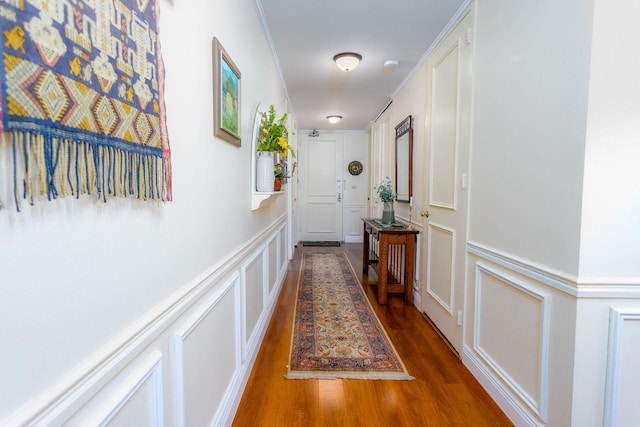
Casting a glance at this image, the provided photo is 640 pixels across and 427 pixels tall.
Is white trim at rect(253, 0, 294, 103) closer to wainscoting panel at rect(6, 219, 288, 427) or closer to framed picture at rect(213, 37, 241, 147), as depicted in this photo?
framed picture at rect(213, 37, 241, 147)

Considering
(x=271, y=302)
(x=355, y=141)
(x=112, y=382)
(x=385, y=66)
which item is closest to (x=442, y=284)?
(x=271, y=302)

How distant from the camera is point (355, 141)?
6.94 meters

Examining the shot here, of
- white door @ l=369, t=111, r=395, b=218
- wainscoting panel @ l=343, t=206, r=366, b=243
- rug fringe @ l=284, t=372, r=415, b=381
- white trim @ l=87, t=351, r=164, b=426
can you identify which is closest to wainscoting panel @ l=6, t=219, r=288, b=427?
white trim @ l=87, t=351, r=164, b=426

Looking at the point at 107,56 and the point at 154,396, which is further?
the point at 154,396

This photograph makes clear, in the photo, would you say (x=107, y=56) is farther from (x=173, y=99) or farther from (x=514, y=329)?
(x=514, y=329)

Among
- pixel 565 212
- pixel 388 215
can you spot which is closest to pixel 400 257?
pixel 388 215

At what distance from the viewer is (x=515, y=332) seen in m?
1.66

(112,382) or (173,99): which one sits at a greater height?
(173,99)

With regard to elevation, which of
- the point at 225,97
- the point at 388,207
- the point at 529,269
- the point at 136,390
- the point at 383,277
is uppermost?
the point at 225,97

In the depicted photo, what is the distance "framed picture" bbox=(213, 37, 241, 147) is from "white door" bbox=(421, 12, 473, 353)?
4.82ft

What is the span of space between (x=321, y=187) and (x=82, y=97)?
6.39 metres

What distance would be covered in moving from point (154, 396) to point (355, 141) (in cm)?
650

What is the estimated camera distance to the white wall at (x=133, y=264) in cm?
50

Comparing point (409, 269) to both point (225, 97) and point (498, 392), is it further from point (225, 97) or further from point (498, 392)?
point (225, 97)
